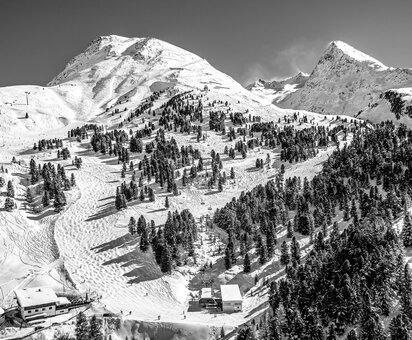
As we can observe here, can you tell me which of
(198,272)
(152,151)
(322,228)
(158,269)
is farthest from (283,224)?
(152,151)

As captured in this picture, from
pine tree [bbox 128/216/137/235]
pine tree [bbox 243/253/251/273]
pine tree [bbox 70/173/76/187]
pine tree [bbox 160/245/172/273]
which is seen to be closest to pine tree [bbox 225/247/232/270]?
pine tree [bbox 243/253/251/273]

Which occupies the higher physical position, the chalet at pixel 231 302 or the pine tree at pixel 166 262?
the pine tree at pixel 166 262

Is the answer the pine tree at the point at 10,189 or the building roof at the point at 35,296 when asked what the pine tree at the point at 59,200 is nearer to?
the pine tree at the point at 10,189

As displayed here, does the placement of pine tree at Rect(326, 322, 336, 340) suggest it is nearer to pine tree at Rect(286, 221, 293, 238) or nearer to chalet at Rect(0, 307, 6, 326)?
pine tree at Rect(286, 221, 293, 238)

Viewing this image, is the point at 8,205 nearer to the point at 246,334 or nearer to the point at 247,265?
the point at 247,265

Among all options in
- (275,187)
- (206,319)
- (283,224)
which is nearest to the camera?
(206,319)

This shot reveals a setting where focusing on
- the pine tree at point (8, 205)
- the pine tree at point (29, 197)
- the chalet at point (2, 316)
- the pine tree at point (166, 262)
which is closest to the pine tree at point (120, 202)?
the pine tree at point (29, 197)

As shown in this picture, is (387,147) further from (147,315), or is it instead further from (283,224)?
(147,315)
